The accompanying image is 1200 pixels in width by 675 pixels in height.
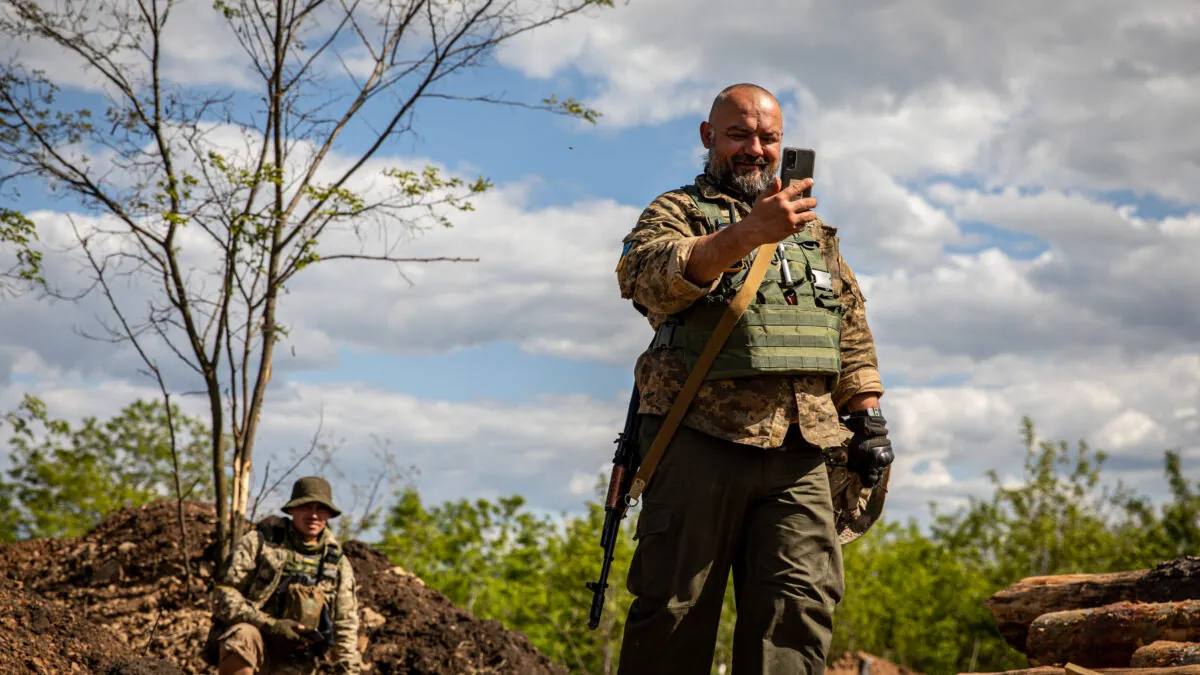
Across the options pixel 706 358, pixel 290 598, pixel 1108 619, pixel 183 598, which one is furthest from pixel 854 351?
pixel 183 598

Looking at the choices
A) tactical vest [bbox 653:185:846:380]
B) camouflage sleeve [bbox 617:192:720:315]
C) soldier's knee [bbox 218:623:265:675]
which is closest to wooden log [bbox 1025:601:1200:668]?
tactical vest [bbox 653:185:846:380]

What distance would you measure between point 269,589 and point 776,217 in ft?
16.0

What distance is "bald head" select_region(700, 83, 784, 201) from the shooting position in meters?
4.05

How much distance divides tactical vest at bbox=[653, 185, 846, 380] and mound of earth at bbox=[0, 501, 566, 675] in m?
5.93

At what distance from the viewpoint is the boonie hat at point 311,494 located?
24.2 ft

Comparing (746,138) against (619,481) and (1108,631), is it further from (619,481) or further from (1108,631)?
(1108,631)

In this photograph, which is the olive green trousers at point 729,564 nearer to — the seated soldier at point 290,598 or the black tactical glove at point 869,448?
the black tactical glove at point 869,448

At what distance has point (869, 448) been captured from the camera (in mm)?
4145

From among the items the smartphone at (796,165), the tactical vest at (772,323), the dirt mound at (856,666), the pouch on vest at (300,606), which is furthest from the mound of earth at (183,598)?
the dirt mound at (856,666)

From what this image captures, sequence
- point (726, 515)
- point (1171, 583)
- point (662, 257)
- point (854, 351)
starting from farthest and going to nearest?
1. point (1171, 583)
2. point (854, 351)
3. point (726, 515)
4. point (662, 257)

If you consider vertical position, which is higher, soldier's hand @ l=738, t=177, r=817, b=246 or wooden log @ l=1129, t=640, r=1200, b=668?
soldier's hand @ l=738, t=177, r=817, b=246

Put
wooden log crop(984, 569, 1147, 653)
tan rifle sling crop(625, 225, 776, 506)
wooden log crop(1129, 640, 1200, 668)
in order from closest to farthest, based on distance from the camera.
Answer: tan rifle sling crop(625, 225, 776, 506) < wooden log crop(1129, 640, 1200, 668) < wooden log crop(984, 569, 1147, 653)

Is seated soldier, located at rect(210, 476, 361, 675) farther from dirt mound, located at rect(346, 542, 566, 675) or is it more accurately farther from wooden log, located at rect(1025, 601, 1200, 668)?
wooden log, located at rect(1025, 601, 1200, 668)

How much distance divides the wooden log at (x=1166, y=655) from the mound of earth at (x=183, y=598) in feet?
17.8
